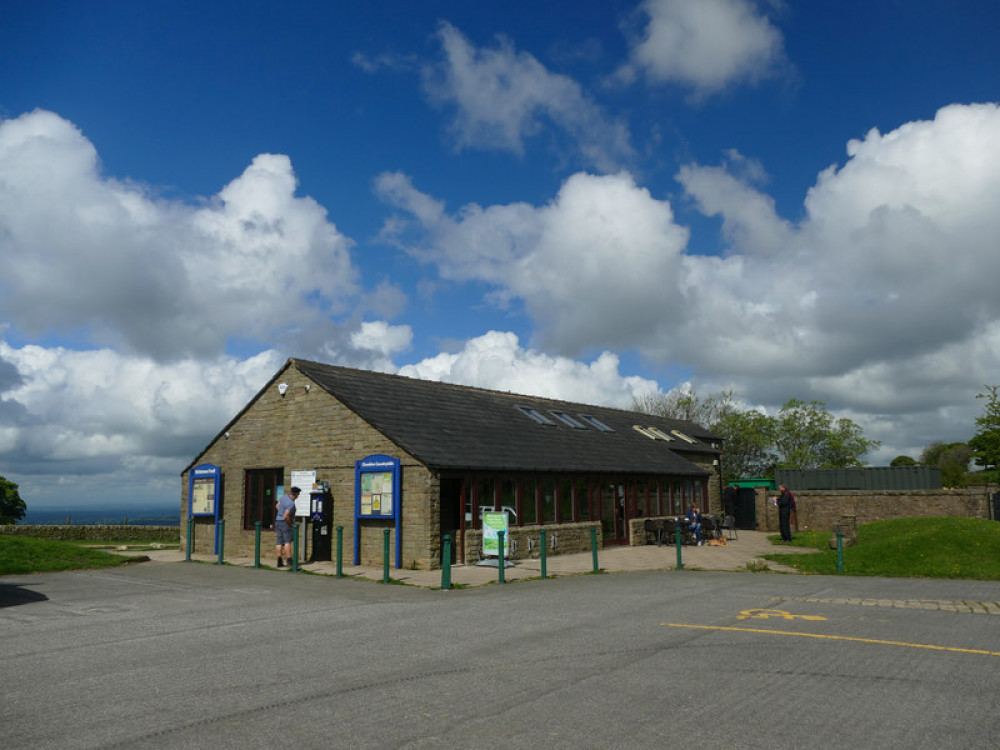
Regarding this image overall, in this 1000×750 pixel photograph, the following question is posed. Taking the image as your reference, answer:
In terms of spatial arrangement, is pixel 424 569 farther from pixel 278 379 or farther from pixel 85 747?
pixel 85 747

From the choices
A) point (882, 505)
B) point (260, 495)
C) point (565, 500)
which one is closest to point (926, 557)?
point (565, 500)

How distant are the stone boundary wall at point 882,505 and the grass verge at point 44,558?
2551cm

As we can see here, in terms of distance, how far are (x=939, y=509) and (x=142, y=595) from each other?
28062mm

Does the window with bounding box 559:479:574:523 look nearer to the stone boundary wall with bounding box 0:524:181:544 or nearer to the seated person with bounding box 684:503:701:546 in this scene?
the seated person with bounding box 684:503:701:546

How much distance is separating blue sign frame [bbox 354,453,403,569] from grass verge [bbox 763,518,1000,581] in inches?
381

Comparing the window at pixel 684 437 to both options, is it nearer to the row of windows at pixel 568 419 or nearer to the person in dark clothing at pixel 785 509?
the row of windows at pixel 568 419

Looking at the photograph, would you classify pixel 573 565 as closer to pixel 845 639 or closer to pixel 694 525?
pixel 694 525

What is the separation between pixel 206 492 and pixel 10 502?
1777 inches

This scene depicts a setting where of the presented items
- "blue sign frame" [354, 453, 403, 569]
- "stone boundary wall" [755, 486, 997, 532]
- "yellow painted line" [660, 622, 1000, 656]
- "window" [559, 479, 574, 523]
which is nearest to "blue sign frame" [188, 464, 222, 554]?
"blue sign frame" [354, 453, 403, 569]

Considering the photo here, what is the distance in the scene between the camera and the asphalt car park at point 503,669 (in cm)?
584

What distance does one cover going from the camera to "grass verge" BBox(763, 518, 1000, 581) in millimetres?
16922

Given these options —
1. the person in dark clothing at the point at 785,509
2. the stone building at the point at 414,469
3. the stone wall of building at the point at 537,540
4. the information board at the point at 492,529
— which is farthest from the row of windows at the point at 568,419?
the information board at the point at 492,529

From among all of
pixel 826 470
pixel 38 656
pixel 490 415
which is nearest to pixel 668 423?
pixel 826 470

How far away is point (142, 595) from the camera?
1403 centimetres
